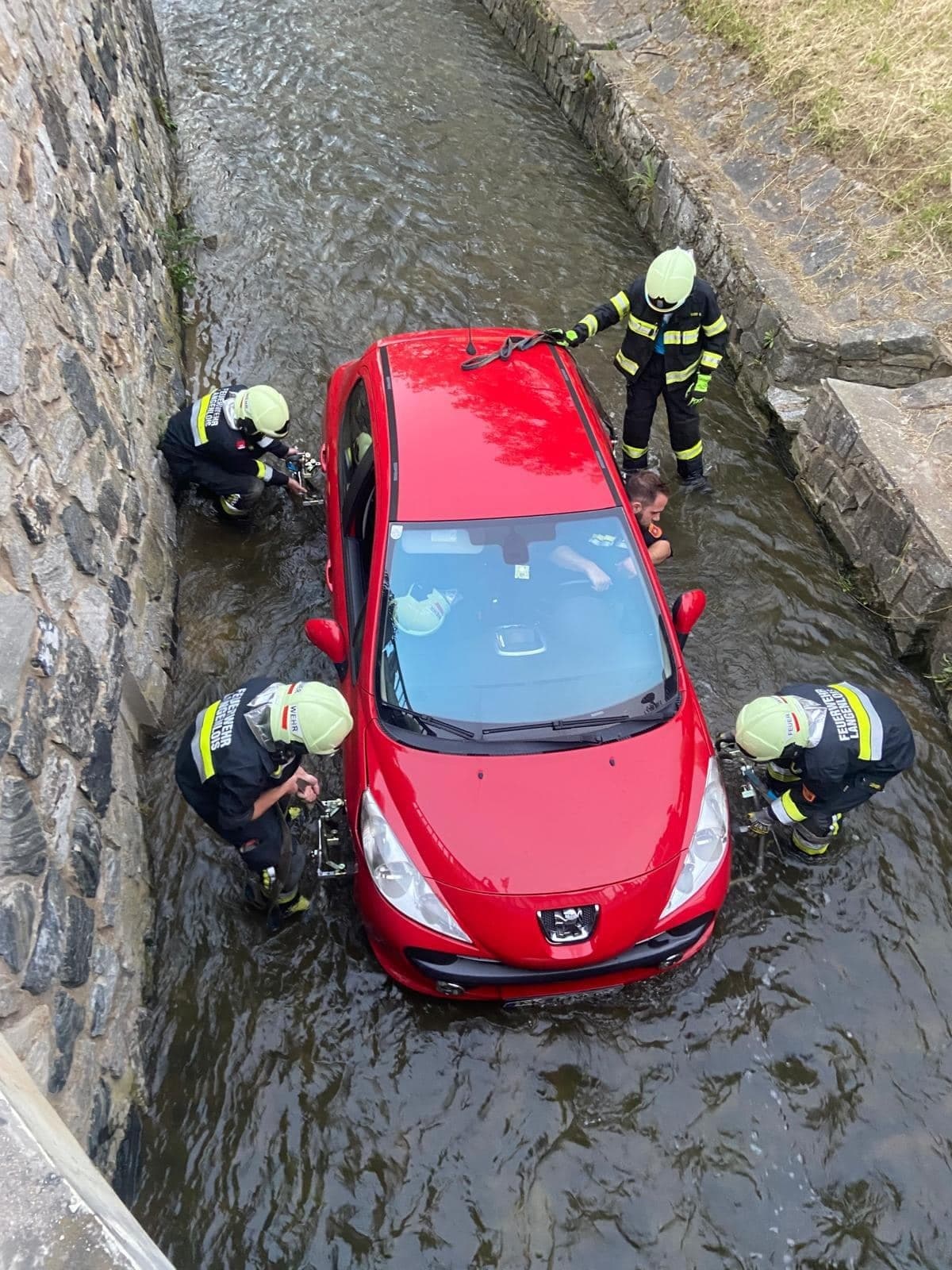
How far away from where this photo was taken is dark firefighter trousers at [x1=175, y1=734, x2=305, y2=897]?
3482 mm

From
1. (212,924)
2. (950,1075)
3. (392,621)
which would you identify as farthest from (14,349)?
(950,1075)

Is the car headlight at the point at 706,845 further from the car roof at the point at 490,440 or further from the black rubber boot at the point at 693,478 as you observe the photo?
the black rubber boot at the point at 693,478

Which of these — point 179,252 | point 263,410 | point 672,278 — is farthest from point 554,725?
point 179,252

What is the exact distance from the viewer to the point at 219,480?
5.41 meters

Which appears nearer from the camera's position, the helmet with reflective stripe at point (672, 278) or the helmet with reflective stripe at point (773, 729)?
the helmet with reflective stripe at point (773, 729)

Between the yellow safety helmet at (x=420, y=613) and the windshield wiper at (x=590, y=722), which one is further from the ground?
the yellow safety helmet at (x=420, y=613)

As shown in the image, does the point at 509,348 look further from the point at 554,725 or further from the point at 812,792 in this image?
the point at 812,792

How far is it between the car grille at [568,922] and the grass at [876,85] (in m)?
6.24

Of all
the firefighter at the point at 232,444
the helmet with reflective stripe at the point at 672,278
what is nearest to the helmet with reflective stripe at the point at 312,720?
the firefighter at the point at 232,444

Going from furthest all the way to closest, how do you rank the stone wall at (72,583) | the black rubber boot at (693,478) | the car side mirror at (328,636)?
the black rubber boot at (693,478) → the car side mirror at (328,636) → the stone wall at (72,583)

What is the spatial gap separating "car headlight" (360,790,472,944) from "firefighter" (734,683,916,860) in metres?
1.54

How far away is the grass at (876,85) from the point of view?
697cm

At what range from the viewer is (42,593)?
321 centimetres

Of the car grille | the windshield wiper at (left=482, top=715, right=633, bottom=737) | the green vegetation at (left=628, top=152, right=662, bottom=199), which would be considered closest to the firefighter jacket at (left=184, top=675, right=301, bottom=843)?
the windshield wiper at (left=482, top=715, right=633, bottom=737)
